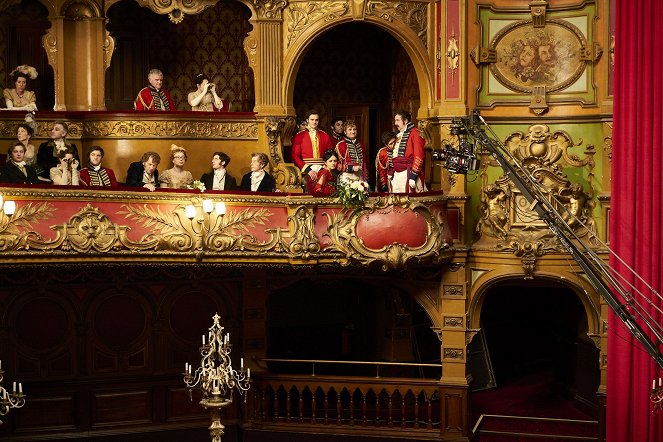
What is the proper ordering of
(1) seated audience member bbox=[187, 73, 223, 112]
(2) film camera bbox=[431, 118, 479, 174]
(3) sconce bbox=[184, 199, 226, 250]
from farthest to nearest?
1. (1) seated audience member bbox=[187, 73, 223, 112]
2. (3) sconce bbox=[184, 199, 226, 250]
3. (2) film camera bbox=[431, 118, 479, 174]

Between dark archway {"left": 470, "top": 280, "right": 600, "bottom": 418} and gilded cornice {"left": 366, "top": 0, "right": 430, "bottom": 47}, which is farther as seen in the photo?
dark archway {"left": 470, "top": 280, "right": 600, "bottom": 418}

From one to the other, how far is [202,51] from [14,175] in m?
5.18

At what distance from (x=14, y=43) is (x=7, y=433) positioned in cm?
616

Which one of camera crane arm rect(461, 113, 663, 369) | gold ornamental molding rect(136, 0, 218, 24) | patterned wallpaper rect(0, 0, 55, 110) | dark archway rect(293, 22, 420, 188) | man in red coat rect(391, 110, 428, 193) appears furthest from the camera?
dark archway rect(293, 22, 420, 188)

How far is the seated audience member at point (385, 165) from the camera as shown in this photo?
19812mm

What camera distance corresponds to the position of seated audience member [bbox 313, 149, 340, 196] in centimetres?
1930

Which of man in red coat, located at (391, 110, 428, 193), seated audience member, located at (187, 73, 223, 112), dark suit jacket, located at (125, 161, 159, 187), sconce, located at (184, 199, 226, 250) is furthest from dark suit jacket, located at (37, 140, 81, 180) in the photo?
man in red coat, located at (391, 110, 428, 193)

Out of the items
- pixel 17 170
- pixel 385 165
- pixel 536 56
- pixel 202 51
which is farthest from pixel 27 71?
pixel 536 56

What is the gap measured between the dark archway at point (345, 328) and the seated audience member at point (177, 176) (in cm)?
400

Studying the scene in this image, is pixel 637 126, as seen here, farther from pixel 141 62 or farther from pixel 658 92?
pixel 141 62

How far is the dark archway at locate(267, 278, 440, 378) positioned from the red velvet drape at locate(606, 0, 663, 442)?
4.97 meters

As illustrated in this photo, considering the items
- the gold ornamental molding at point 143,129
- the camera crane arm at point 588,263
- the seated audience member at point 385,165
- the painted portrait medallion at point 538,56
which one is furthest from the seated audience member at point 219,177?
the camera crane arm at point 588,263

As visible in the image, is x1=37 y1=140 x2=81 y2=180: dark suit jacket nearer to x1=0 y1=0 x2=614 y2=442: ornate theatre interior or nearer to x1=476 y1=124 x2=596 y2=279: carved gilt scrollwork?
x1=0 y1=0 x2=614 y2=442: ornate theatre interior

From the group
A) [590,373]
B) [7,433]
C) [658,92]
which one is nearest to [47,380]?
[7,433]
